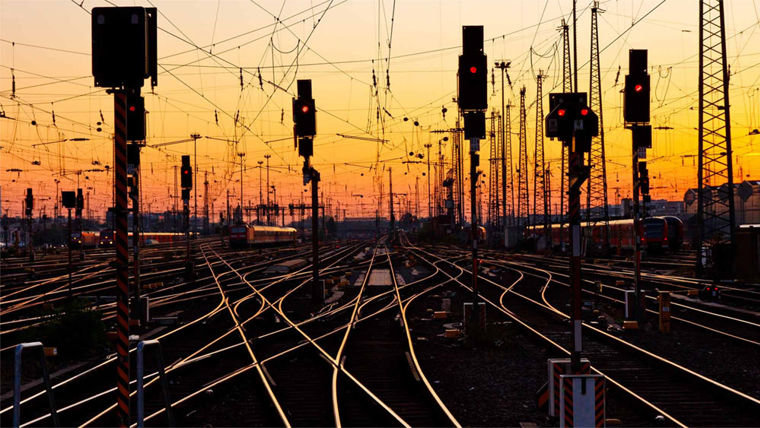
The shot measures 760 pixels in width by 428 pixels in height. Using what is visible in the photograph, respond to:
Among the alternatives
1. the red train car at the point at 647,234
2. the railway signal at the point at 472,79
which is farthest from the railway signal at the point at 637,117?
the red train car at the point at 647,234

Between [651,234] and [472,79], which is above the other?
[472,79]

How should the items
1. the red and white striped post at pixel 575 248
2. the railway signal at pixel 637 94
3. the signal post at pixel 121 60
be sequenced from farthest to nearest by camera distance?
the railway signal at pixel 637 94 → the red and white striped post at pixel 575 248 → the signal post at pixel 121 60

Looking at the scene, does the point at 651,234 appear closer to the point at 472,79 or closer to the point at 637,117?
the point at 637,117

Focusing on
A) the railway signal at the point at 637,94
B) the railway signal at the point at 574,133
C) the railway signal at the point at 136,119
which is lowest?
the railway signal at the point at 574,133

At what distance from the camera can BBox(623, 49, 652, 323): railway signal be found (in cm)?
2005

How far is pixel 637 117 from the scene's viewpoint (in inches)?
802

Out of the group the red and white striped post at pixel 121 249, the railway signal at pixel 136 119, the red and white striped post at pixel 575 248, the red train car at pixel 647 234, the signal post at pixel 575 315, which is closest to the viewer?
the red and white striped post at pixel 121 249

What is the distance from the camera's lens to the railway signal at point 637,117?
20.0 m

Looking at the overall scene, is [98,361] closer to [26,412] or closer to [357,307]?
[26,412]

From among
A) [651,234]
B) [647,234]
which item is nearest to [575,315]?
[647,234]

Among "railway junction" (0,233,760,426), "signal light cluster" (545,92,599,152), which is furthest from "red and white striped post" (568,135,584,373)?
"railway junction" (0,233,760,426)

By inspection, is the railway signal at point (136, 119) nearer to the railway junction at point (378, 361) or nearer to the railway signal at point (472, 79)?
the railway junction at point (378, 361)

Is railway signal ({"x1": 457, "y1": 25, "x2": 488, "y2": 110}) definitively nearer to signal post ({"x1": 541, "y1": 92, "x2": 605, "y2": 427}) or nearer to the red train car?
signal post ({"x1": 541, "y1": 92, "x2": 605, "y2": 427})

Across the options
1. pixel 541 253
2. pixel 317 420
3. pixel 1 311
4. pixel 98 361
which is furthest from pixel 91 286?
pixel 541 253
